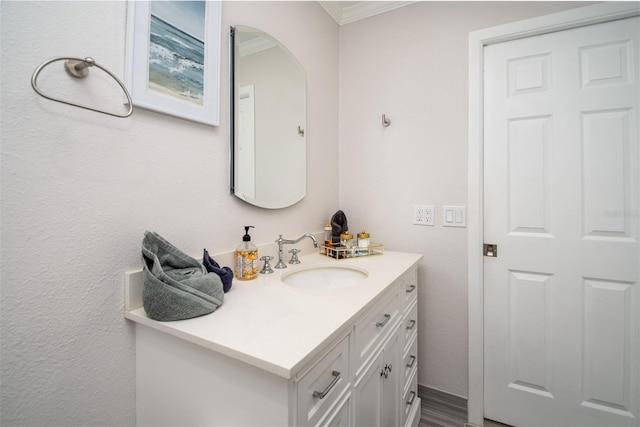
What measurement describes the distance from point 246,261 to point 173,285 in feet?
1.24

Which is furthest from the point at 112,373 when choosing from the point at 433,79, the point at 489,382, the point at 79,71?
the point at 433,79

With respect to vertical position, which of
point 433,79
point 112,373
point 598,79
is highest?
point 433,79

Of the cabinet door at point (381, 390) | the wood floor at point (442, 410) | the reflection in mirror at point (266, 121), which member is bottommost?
the wood floor at point (442, 410)

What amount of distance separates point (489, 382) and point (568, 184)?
1.10 metres

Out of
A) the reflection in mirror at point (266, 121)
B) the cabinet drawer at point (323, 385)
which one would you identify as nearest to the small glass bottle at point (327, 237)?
the reflection in mirror at point (266, 121)

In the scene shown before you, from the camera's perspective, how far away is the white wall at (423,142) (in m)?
1.63

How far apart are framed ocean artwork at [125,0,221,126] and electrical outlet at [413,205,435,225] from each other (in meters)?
1.19

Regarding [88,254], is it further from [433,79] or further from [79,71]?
[433,79]

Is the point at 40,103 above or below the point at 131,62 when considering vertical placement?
below

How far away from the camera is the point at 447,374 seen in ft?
5.50

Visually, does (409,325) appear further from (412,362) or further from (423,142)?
(423,142)

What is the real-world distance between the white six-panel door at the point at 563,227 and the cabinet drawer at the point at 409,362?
1.32 feet

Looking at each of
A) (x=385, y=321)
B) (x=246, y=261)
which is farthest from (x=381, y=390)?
(x=246, y=261)

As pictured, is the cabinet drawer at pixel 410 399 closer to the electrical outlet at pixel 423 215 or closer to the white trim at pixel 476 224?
the white trim at pixel 476 224
